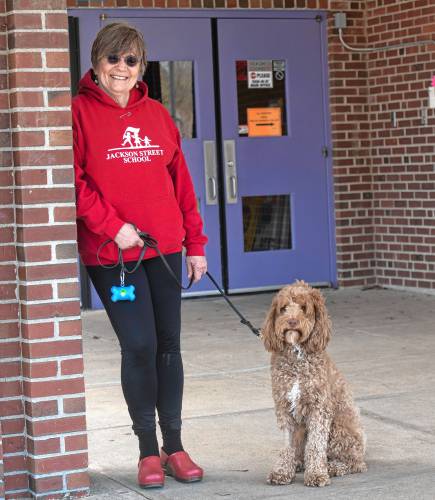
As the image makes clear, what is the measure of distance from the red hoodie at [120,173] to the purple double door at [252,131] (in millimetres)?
5343

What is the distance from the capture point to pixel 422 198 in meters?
10.7

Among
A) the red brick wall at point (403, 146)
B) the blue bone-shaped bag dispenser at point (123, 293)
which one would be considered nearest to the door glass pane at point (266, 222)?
the red brick wall at point (403, 146)

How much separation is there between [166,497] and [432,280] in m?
6.17

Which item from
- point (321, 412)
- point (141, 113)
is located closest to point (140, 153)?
point (141, 113)

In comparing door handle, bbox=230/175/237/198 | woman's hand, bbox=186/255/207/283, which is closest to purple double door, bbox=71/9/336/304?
door handle, bbox=230/175/237/198

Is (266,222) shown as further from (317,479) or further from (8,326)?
(8,326)

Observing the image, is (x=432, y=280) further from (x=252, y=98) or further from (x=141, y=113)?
(x=141, y=113)

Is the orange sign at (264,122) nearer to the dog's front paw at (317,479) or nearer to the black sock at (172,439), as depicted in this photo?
the black sock at (172,439)

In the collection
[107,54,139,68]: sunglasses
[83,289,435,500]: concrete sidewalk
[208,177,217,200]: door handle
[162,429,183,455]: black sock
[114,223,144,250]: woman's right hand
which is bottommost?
[83,289,435,500]: concrete sidewalk

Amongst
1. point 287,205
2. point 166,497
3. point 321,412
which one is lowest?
point 166,497

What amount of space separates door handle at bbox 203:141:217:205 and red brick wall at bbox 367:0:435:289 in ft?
5.60

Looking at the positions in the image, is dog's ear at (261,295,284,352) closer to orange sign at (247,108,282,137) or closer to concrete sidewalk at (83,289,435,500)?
concrete sidewalk at (83,289,435,500)

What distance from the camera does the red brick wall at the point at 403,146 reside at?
418 inches

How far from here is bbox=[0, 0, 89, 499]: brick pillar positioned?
476 centimetres
